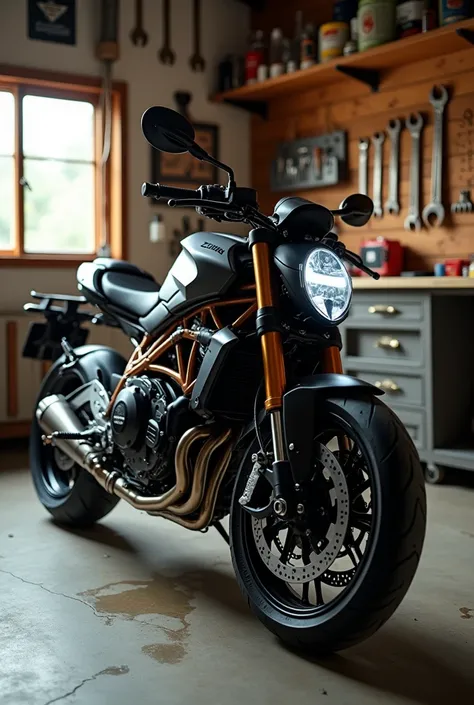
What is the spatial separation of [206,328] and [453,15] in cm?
224

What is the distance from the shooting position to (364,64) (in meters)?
4.19

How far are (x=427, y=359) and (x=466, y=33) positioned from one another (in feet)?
4.54

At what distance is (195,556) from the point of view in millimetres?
2580

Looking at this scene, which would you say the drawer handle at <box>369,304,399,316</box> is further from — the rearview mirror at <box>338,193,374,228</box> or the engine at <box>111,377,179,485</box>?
the engine at <box>111,377,179,485</box>

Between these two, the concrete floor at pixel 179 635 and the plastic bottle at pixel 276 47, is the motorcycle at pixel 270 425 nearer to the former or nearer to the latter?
the concrete floor at pixel 179 635

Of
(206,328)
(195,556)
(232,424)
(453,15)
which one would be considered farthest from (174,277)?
(453,15)

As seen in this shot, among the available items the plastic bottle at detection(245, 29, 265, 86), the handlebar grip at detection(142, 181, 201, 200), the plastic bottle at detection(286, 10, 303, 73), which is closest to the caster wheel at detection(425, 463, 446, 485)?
the handlebar grip at detection(142, 181, 201, 200)

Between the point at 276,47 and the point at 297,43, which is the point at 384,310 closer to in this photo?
the point at 297,43

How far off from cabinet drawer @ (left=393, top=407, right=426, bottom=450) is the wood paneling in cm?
78

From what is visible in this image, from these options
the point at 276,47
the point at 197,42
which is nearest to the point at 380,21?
the point at 276,47

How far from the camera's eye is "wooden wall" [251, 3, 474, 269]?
3873 mm

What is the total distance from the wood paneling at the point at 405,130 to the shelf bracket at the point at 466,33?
0.42 feet

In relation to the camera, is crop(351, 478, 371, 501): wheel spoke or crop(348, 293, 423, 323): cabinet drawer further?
crop(348, 293, 423, 323): cabinet drawer

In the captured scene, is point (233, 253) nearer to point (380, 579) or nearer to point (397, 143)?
point (380, 579)
